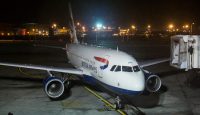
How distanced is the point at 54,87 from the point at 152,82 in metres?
7.28

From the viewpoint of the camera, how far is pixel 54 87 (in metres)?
22.0

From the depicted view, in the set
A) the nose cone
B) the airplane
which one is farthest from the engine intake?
the nose cone

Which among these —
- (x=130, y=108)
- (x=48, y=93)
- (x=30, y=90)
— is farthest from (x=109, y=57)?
(x=30, y=90)

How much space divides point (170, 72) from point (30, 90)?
16.4m

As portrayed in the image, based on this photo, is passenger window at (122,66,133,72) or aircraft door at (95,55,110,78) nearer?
passenger window at (122,66,133,72)

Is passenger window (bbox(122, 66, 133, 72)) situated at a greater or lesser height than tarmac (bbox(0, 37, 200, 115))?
greater

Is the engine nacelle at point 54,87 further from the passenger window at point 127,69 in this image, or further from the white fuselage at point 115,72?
the passenger window at point 127,69

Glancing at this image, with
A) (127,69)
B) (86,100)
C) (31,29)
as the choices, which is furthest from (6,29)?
(127,69)

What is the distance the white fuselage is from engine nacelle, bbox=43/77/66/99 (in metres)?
2.46

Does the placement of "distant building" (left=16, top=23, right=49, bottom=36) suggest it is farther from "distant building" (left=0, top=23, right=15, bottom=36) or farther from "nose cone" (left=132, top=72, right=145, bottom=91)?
"nose cone" (left=132, top=72, right=145, bottom=91)

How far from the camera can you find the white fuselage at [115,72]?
17.6 m

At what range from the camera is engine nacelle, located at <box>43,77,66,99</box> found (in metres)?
21.3

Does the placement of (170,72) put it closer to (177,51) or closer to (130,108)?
(177,51)

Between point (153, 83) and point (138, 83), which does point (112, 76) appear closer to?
point (138, 83)
